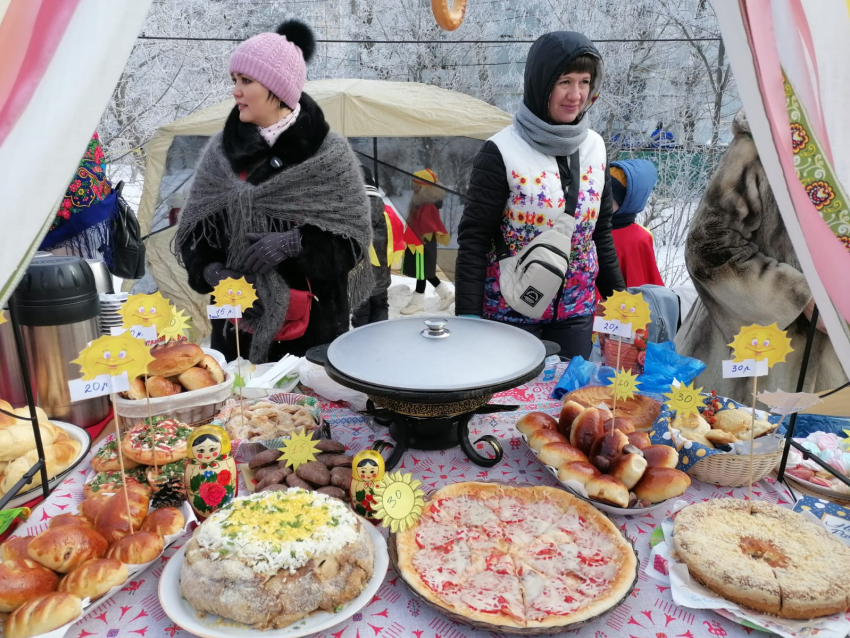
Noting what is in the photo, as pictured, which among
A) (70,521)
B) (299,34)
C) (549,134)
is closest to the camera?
(70,521)

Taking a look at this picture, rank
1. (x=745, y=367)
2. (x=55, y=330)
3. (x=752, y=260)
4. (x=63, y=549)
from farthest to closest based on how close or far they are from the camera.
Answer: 1. (x=752, y=260)
2. (x=55, y=330)
3. (x=745, y=367)
4. (x=63, y=549)

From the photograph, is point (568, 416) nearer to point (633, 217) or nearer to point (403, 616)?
point (403, 616)

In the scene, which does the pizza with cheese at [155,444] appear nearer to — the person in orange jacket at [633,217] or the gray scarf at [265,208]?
the gray scarf at [265,208]

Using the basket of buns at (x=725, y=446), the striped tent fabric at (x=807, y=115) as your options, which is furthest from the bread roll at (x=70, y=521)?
the striped tent fabric at (x=807, y=115)

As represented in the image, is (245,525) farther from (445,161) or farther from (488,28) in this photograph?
(488,28)

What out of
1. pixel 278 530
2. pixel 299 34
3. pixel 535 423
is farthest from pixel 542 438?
pixel 299 34

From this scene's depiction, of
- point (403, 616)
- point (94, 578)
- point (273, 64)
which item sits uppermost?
point (273, 64)

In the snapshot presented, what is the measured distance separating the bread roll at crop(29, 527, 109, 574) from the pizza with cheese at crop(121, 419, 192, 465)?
0.30 meters

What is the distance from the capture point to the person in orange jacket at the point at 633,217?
338 cm

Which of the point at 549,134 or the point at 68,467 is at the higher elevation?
the point at 549,134

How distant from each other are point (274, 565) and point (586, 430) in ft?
2.75

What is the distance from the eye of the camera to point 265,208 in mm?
2434

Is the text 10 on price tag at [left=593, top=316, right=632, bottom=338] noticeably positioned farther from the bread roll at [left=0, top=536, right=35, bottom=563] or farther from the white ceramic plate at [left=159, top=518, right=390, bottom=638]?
the bread roll at [left=0, top=536, right=35, bottom=563]

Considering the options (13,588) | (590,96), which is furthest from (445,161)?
(13,588)
